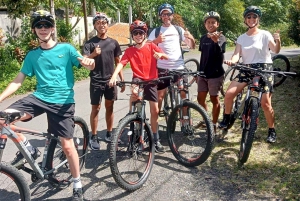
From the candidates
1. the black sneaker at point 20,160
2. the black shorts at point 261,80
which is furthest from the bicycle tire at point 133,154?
the black shorts at point 261,80

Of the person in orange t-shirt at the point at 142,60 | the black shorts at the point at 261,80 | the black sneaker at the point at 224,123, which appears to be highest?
the person in orange t-shirt at the point at 142,60

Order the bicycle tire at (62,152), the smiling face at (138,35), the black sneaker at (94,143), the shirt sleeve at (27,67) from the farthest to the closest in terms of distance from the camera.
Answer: the black sneaker at (94,143), the smiling face at (138,35), the bicycle tire at (62,152), the shirt sleeve at (27,67)

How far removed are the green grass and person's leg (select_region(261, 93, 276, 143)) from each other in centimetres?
11

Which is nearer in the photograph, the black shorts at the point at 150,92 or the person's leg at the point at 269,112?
the black shorts at the point at 150,92

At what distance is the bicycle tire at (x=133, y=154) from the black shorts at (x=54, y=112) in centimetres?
62

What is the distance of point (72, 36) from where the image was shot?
15.2 meters

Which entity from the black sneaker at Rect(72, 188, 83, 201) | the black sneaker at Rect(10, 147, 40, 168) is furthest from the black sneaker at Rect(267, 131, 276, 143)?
the black sneaker at Rect(10, 147, 40, 168)

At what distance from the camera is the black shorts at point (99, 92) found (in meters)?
4.75

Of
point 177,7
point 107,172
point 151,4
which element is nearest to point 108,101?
point 107,172

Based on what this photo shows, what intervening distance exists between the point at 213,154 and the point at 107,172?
1.55 meters

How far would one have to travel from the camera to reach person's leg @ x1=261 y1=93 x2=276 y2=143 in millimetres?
4671

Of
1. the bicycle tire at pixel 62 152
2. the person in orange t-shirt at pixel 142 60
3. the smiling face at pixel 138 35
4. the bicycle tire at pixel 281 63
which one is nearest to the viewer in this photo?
the bicycle tire at pixel 62 152

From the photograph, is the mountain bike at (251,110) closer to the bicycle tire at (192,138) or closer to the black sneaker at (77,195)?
the bicycle tire at (192,138)

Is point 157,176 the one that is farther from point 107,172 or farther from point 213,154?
point 213,154
